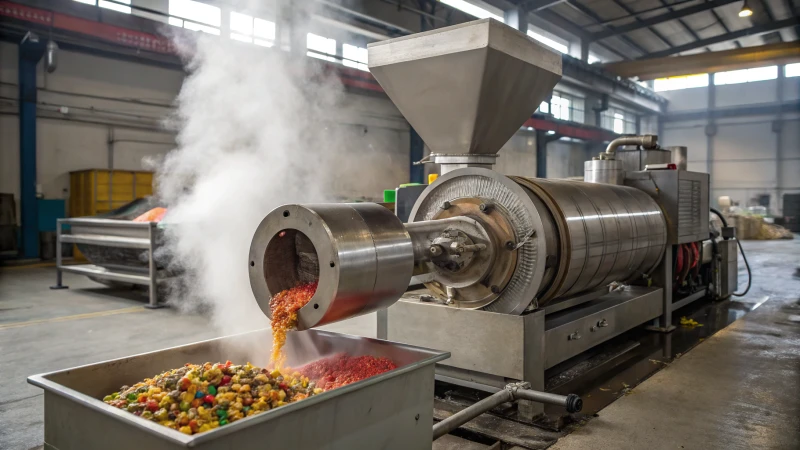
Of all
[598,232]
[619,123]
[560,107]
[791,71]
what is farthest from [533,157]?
[598,232]

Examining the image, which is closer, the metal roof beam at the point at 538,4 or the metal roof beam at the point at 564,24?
the metal roof beam at the point at 538,4

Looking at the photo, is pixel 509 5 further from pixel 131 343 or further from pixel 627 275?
pixel 131 343

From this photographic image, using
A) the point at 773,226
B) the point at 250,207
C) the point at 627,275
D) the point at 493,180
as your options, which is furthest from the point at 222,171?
the point at 773,226

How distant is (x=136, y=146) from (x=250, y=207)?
7048 millimetres

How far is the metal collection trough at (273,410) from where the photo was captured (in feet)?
4.16

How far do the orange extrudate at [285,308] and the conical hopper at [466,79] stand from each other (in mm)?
1377

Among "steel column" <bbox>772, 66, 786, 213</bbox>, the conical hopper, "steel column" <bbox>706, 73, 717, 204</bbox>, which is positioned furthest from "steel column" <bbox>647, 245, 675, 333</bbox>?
"steel column" <bbox>706, 73, 717, 204</bbox>

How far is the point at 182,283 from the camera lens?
5.68m

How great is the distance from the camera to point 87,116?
952 centimetres

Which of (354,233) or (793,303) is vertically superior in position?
(354,233)

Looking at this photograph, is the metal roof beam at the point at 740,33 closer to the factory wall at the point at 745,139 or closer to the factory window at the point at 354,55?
the factory wall at the point at 745,139

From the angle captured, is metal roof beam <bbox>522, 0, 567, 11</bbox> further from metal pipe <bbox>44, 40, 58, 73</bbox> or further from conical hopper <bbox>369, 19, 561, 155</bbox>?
conical hopper <bbox>369, 19, 561, 155</bbox>

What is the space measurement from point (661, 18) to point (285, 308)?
16938 millimetres

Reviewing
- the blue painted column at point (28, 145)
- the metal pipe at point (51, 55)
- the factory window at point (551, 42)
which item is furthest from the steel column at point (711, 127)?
the blue painted column at point (28, 145)
